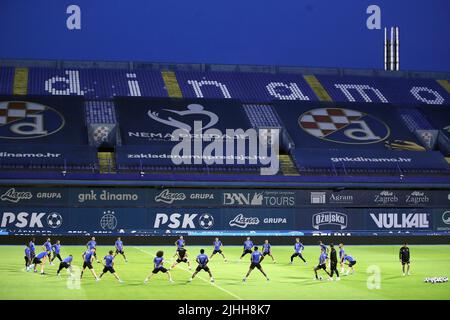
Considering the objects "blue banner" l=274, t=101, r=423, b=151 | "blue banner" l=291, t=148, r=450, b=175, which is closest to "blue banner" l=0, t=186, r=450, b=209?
"blue banner" l=291, t=148, r=450, b=175

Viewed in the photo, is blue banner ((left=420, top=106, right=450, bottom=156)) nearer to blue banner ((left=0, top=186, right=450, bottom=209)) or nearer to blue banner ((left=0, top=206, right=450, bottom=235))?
blue banner ((left=0, top=186, right=450, bottom=209))

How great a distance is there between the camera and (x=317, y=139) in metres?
59.1

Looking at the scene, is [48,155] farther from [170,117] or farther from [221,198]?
[221,198]

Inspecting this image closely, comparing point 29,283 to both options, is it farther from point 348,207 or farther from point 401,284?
point 348,207

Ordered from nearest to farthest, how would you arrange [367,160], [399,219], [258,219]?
[258,219] → [399,219] → [367,160]

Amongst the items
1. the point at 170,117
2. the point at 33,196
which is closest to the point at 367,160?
the point at 170,117

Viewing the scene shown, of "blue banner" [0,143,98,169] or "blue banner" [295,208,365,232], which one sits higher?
"blue banner" [0,143,98,169]

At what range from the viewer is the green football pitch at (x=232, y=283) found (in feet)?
82.3

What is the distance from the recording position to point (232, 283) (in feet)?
93.5

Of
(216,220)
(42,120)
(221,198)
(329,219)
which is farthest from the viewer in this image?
(42,120)

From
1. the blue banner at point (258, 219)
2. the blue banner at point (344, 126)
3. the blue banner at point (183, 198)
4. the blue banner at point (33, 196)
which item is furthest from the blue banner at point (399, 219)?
the blue banner at point (33, 196)

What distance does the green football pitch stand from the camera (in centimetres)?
2508

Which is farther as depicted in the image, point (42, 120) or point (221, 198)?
point (42, 120)
